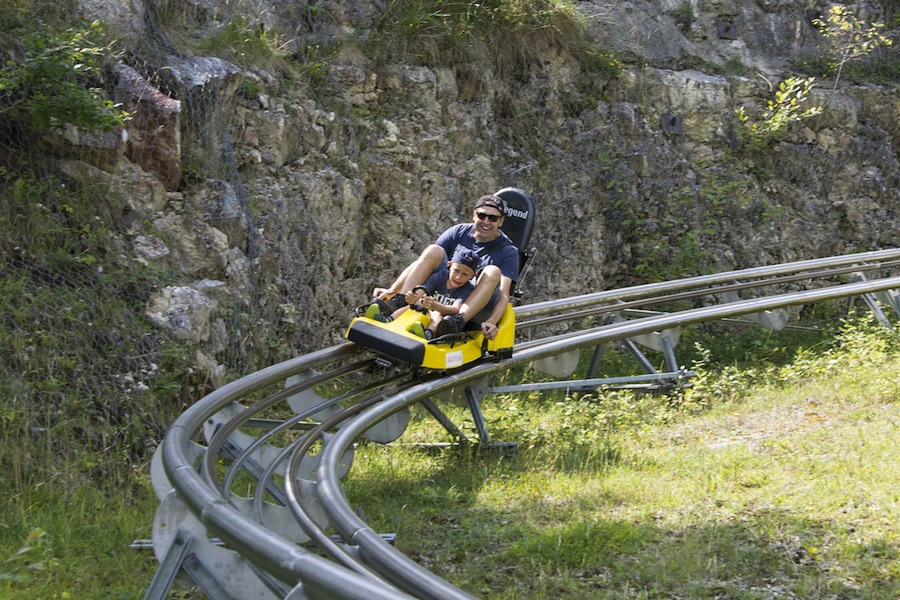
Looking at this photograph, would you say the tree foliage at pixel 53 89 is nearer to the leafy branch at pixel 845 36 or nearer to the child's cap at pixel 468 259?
the child's cap at pixel 468 259

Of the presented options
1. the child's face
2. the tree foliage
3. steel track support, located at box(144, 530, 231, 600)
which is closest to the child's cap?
the child's face

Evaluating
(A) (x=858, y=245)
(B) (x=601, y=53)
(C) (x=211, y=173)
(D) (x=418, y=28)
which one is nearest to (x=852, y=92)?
(A) (x=858, y=245)

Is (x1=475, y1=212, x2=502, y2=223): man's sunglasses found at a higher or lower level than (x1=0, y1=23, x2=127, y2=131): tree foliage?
lower

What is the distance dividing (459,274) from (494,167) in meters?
4.64

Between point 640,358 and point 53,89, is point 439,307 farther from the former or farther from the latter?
point 53,89

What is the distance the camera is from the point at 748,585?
4.42m

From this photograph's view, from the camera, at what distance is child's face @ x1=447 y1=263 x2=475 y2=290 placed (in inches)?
283

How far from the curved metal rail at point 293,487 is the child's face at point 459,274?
2.19 feet

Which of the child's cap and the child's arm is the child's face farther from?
the child's arm

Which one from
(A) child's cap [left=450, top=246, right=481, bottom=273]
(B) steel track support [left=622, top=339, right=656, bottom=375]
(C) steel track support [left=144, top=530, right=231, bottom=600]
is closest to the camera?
(C) steel track support [left=144, top=530, right=231, bottom=600]

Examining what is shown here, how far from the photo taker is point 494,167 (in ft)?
38.0

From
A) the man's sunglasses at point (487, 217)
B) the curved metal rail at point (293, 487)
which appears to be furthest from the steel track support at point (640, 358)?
the man's sunglasses at point (487, 217)

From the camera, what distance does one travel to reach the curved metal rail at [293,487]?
307 centimetres

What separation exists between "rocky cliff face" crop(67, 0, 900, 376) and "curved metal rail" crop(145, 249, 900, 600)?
134 centimetres
